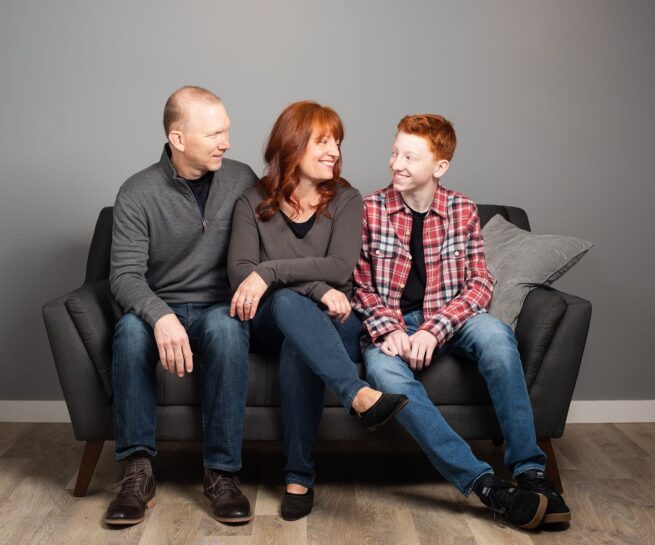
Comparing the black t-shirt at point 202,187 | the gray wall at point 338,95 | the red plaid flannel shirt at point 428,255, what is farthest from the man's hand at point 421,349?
the gray wall at point 338,95

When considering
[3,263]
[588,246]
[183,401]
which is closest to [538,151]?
[588,246]

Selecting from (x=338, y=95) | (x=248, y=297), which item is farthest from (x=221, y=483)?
(x=338, y=95)

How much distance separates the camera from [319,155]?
252 cm

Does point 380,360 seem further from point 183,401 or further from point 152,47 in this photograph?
point 152,47

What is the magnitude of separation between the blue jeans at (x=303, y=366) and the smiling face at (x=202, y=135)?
460 millimetres

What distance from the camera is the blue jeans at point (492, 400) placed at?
2.28m

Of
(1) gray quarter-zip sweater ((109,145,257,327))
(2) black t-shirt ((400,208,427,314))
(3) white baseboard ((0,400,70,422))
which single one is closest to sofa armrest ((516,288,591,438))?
(2) black t-shirt ((400,208,427,314))

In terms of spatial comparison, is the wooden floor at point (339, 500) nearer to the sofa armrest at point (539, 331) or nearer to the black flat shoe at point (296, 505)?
the black flat shoe at point (296, 505)

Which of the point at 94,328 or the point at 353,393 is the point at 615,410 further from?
the point at 94,328

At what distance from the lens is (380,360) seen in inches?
95.1

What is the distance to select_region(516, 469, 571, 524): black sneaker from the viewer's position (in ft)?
7.29

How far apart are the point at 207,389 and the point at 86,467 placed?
476mm

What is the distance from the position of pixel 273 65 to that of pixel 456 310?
4.31 ft

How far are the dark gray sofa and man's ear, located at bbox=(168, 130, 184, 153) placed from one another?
503mm
